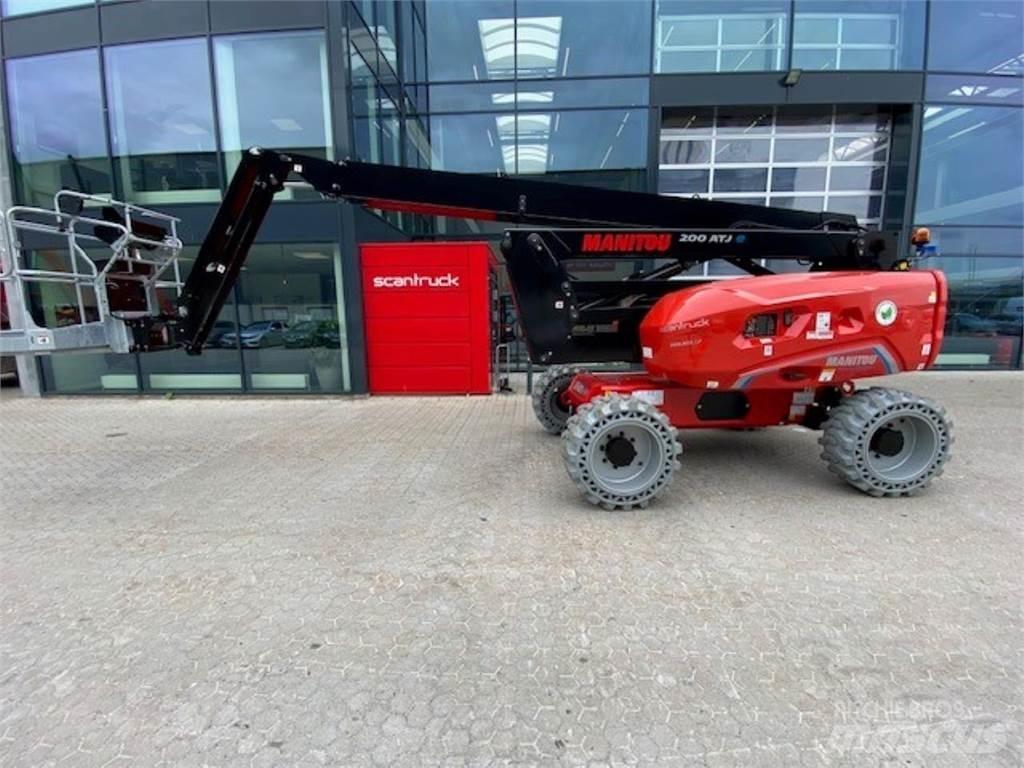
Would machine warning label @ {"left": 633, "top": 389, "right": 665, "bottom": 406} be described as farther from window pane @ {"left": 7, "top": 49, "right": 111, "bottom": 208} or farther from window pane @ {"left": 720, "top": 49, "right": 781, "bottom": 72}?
window pane @ {"left": 7, "top": 49, "right": 111, "bottom": 208}

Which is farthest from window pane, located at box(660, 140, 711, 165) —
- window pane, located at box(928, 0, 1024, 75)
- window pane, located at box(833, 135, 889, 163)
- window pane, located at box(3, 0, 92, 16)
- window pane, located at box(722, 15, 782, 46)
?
window pane, located at box(3, 0, 92, 16)

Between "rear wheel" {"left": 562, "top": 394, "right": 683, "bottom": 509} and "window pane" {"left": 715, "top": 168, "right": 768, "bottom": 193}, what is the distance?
386 inches

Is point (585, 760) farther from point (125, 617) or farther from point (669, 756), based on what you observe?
point (125, 617)

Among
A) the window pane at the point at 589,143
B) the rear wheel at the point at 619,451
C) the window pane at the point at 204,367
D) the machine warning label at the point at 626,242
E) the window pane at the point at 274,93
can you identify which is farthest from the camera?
the window pane at the point at 589,143

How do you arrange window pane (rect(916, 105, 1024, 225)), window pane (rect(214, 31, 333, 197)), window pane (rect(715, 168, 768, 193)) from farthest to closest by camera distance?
window pane (rect(715, 168, 768, 193)) → window pane (rect(916, 105, 1024, 225)) → window pane (rect(214, 31, 333, 197))

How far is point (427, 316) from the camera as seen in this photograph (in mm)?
9273

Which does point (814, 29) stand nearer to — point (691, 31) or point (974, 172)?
point (691, 31)

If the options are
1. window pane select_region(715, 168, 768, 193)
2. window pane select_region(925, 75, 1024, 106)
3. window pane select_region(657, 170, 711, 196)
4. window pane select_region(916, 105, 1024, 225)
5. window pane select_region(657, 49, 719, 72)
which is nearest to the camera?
window pane select_region(925, 75, 1024, 106)

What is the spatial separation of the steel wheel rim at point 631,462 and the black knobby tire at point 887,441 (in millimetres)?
1521

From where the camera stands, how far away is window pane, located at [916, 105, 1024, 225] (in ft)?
37.5

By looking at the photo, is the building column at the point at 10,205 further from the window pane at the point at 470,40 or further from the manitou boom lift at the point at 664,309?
the window pane at the point at 470,40

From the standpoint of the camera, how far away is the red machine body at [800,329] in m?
4.23

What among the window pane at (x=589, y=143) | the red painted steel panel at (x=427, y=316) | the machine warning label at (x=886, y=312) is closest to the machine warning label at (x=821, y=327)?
the machine warning label at (x=886, y=312)

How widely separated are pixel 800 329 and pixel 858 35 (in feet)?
36.0
